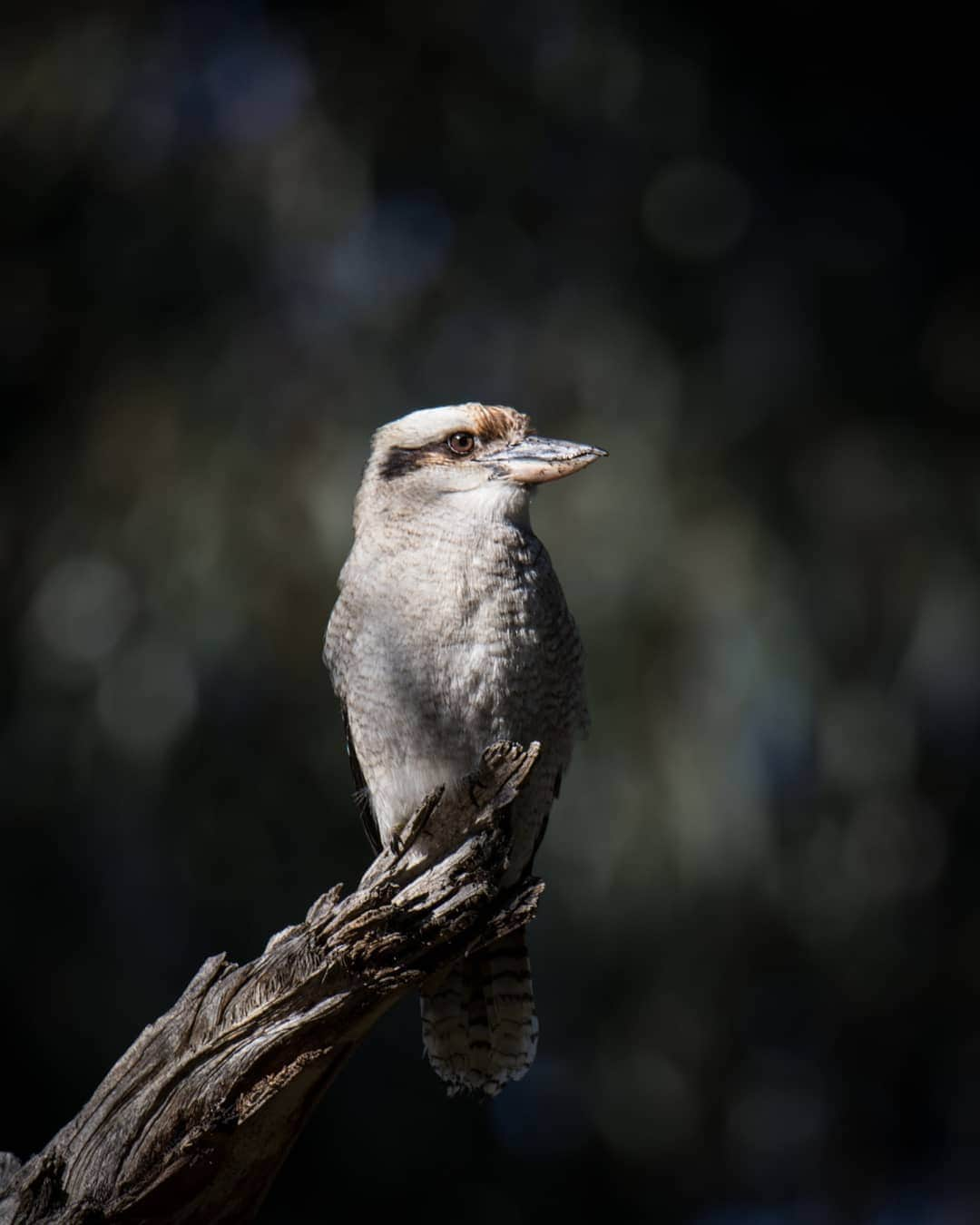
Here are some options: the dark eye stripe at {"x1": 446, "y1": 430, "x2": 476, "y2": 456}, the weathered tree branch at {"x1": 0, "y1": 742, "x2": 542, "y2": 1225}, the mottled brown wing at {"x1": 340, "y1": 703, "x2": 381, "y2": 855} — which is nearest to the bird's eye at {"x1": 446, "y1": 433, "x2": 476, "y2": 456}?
the dark eye stripe at {"x1": 446, "y1": 430, "x2": 476, "y2": 456}

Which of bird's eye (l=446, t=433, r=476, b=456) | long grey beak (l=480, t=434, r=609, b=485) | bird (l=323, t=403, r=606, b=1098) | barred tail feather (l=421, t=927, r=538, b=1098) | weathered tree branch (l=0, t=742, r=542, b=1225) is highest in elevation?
bird's eye (l=446, t=433, r=476, b=456)

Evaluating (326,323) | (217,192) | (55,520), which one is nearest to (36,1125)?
(55,520)

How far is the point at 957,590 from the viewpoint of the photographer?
4746 millimetres

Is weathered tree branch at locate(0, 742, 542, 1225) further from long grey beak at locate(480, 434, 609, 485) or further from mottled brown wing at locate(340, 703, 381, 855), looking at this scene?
Answer: mottled brown wing at locate(340, 703, 381, 855)

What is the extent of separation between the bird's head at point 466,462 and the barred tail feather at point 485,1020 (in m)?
0.94

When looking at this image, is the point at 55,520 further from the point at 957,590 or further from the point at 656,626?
the point at 957,590

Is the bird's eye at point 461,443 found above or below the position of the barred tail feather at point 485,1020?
above

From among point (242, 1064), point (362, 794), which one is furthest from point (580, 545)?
point (242, 1064)

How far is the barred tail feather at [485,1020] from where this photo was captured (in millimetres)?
3324

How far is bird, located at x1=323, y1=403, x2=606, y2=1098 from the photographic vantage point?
2.96 metres

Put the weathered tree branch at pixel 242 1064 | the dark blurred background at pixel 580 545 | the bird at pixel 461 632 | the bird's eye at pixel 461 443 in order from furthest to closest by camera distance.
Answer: the dark blurred background at pixel 580 545, the bird's eye at pixel 461 443, the bird at pixel 461 632, the weathered tree branch at pixel 242 1064

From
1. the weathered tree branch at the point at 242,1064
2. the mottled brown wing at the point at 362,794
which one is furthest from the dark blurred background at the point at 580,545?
the weathered tree branch at the point at 242,1064

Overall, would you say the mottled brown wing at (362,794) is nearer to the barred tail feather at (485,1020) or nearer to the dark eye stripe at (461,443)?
the barred tail feather at (485,1020)

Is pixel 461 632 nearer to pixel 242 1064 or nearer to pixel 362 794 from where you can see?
pixel 362 794
